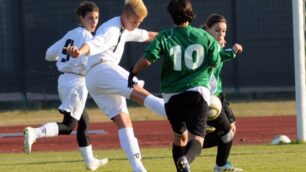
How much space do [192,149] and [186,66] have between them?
Answer: 721mm

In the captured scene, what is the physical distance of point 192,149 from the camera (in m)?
8.09

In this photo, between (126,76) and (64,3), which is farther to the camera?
(64,3)

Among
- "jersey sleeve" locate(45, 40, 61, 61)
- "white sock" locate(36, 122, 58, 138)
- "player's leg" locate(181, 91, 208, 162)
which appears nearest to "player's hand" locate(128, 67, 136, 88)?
"player's leg" locate(181, 91, 208, 162)

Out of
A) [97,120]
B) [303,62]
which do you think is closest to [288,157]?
[303,62]

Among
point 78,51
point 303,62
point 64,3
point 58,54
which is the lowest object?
point 64,3

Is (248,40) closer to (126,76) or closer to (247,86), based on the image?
(247,86)

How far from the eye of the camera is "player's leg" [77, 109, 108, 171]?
1059 centimetres

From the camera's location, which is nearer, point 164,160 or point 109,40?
point 109,40

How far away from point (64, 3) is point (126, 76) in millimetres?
15373

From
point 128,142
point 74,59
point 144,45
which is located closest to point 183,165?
point 128,142

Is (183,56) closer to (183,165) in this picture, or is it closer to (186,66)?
(186,66)

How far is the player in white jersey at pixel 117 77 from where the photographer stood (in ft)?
29.4

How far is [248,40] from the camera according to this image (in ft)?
78.5

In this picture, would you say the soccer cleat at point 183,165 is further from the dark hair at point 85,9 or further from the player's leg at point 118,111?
the dark hair at point 85,9
